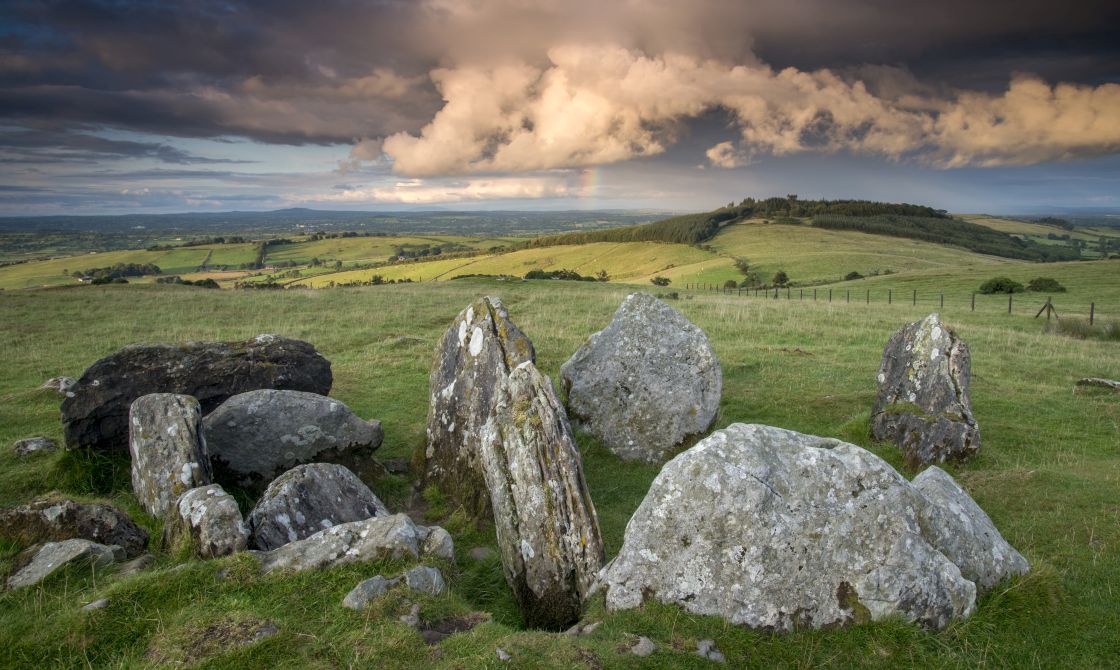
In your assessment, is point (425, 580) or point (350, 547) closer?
point (425, 580)

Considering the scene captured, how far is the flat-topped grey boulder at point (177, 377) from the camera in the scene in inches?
479

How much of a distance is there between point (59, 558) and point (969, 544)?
11.4 metres

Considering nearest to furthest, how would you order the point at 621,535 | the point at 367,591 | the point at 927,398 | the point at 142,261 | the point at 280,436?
the point at 367,591 < the point at 621,535 < the point at 280,436 < the point at 927,398 < the point at 142,261

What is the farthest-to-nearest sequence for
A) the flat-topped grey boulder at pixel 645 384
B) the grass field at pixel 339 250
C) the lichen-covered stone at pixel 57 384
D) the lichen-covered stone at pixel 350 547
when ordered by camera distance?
the grass field at pixel 339 250
the lichen-covered stone at pixel 57 384
the flat-topped grey boulder at pixel 645 384
the lichen-covered stone at pixel 350 547

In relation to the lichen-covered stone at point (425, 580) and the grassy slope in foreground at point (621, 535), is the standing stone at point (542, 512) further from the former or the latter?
the lichen-covered stone at point (425, 580)

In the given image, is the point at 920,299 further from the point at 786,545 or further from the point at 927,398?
the point at 786,545

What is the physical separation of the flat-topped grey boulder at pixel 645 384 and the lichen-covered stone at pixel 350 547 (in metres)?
6.46

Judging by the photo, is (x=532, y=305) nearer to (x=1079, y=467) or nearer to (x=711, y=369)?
(x=711, y=369)

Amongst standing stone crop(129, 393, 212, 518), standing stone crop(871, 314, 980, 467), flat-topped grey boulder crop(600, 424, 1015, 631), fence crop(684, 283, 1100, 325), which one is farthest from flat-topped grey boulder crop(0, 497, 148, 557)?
fence crop(684, 283, 1100, 325)

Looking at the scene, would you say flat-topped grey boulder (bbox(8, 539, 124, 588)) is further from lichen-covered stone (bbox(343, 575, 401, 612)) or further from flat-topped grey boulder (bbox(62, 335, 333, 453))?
flat-topped grey boulder (bbox(62, 335, 333, 453))

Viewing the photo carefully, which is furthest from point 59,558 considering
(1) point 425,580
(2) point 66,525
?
(1) point 425,580

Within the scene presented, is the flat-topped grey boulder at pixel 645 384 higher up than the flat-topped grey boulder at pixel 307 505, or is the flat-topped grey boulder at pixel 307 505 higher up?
the flat-topped grey boulder at pixel 645 384

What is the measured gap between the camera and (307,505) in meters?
9.22

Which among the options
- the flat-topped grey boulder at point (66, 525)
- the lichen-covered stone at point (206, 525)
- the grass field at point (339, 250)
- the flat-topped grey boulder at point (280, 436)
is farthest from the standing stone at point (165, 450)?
the grass field at point (339, 250)
